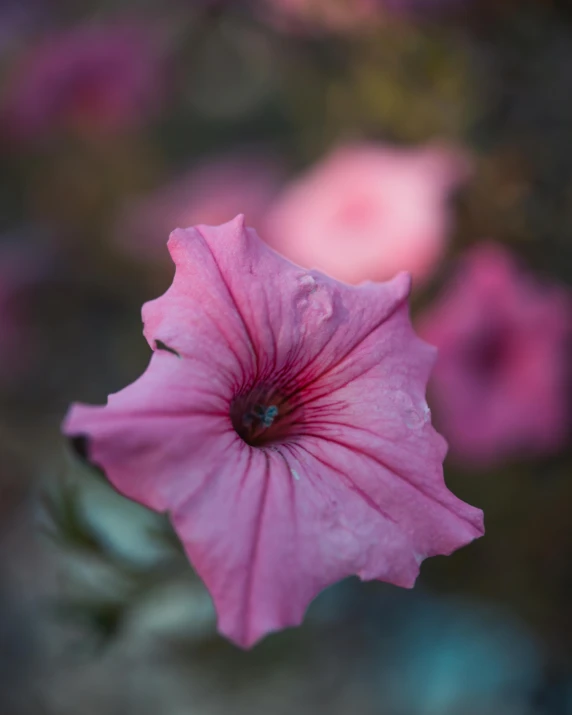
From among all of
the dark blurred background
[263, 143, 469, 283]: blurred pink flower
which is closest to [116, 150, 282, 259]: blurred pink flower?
the dark blurred background

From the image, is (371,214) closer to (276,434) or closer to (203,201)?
(203,201)

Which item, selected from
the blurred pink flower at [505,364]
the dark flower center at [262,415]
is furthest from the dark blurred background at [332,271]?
the dark flower center at [262,415]

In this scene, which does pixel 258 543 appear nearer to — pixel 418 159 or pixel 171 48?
pixel 418 159

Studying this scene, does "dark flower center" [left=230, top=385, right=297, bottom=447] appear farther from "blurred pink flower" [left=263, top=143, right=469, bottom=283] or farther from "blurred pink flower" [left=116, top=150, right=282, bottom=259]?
"blurred pink flower" [left=116, top=150, right=282, bottom=259]

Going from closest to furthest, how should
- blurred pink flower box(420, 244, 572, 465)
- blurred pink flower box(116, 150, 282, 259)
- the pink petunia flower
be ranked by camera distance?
the pink petunia flower
blurred pink flower box(420, 244, 572, 465)
blurred pink flower box(116, 150, 282, 259)

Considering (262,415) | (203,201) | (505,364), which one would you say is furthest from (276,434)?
(203,201)

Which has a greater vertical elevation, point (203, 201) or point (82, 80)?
point (82, 80)

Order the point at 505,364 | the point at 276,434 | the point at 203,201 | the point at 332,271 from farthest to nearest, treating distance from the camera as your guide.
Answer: the point at 203,201 < the point at 332,271 < the point at 505,364 < the point at 276,434
